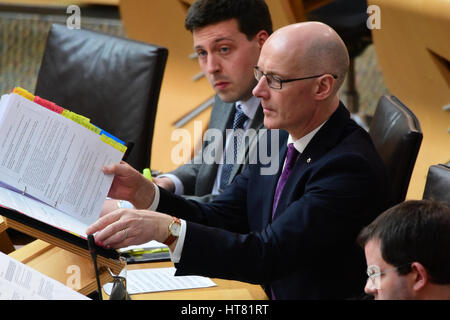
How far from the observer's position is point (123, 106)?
270cm

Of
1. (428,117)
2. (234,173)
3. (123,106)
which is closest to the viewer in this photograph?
(234,173)

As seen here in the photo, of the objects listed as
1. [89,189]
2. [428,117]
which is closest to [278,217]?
[89,189]

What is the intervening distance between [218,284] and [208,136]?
3.42 feet

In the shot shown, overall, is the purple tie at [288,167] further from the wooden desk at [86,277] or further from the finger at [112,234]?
the finger at [112,234]

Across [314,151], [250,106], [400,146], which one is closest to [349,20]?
[250,106]

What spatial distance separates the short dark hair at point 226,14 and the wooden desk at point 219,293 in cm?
103

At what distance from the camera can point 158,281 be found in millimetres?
1742

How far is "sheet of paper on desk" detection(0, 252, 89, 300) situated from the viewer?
4.14ft

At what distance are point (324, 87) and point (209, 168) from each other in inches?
35.6

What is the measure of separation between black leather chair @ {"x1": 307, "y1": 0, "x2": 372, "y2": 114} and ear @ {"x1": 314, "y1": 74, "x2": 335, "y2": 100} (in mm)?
2064

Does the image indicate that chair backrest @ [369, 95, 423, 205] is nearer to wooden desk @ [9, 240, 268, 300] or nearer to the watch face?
wooden desk @ [9, 240, 268, 300]

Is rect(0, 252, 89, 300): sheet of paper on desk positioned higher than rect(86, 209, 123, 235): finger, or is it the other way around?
rect(86, 209, 123, 235): finger

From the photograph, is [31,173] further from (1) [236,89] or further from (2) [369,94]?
(2) [369,94]

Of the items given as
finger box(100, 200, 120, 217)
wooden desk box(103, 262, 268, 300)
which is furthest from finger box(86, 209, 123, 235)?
finger box(100, 200, 120, 217)
